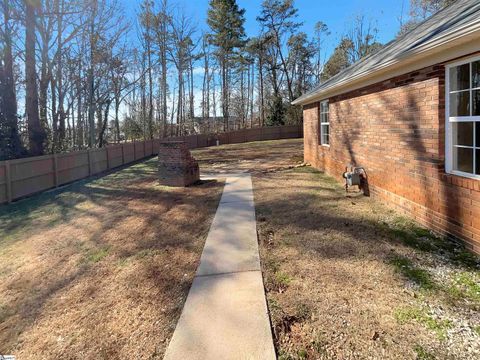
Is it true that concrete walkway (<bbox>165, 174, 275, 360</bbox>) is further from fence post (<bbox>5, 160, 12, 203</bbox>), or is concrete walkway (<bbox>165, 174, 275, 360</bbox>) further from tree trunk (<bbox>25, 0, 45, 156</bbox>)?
tree trunk (<bbox>25, 0, 45, 156</bbox>)

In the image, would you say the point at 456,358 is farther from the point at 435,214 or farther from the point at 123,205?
the point at 123,205

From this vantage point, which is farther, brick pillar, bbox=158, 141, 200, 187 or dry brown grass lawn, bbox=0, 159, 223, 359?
brick pillar, bbox=158, 141, 200, 187

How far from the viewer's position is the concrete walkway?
2.64 metres

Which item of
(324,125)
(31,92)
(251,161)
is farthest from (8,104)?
(324,125)

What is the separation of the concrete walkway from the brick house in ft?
8.94

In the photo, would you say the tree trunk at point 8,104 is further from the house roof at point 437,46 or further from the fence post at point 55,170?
the house roof at point 437,46

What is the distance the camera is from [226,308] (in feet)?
10.5

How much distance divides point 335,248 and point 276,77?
→ 36572 mm

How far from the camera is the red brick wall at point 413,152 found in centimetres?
440

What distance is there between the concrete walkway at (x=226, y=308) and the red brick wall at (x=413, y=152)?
8.86 feet

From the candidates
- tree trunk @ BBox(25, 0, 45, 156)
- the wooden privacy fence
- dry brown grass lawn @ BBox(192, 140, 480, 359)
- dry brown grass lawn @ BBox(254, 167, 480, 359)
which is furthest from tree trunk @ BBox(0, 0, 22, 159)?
dry brown grass lawn @ BBox(254, 167, 480, 359)

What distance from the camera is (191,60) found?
110ft

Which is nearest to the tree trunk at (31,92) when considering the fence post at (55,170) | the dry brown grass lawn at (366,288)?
the fence post at (55,170)

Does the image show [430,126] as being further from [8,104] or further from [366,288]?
[8,104]
